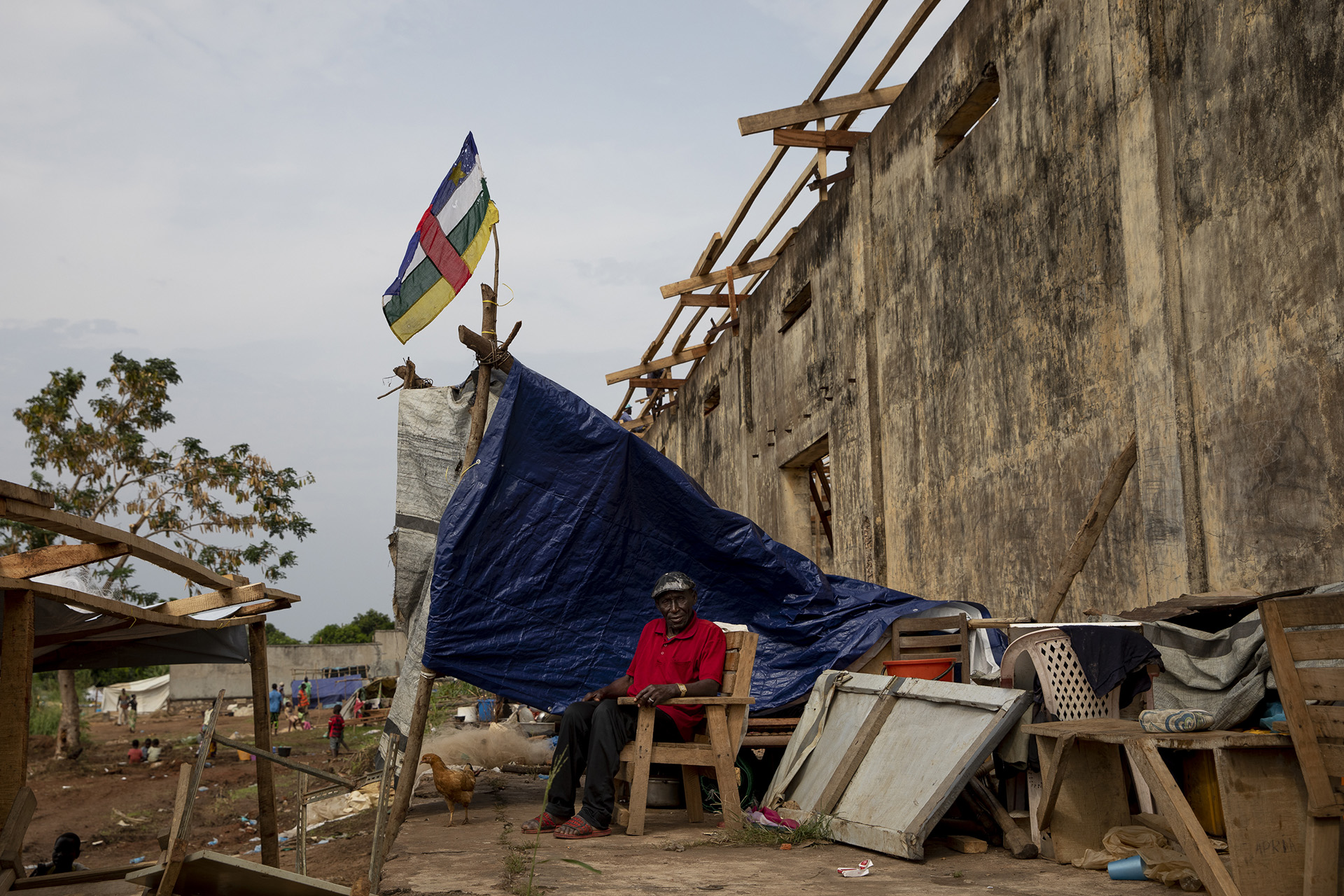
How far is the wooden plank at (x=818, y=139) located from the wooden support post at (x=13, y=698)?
307 inches

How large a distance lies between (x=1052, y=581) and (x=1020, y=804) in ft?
6.38

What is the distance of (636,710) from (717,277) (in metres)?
8.86

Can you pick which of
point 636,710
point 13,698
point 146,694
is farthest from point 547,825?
point 146,694

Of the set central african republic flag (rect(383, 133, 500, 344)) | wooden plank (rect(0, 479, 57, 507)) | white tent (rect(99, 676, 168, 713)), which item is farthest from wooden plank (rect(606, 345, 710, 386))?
white tent (rect(99, 676, 168, 713))

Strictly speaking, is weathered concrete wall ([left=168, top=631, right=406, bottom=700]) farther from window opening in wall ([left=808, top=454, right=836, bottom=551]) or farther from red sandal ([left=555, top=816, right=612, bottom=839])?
red sandal ([left=555, top=816, right=612, bottom=839])

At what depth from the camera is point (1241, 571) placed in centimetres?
482

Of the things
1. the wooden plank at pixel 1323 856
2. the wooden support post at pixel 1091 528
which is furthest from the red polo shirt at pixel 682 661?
the wooden plank at pixel 1323 856

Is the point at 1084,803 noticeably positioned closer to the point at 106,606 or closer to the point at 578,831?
the point at 578,831

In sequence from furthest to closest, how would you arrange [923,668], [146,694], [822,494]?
[146,694], [822,494], [923,668]

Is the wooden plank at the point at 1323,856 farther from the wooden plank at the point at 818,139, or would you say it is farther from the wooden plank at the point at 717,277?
the wooden plank at the point at 717,277

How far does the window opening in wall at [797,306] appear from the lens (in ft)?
37.1

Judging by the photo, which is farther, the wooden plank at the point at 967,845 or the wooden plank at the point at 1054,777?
the wooden plank at the point at 967,845

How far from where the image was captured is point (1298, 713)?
276cm

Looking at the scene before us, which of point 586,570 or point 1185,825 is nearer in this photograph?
point 1185,825
